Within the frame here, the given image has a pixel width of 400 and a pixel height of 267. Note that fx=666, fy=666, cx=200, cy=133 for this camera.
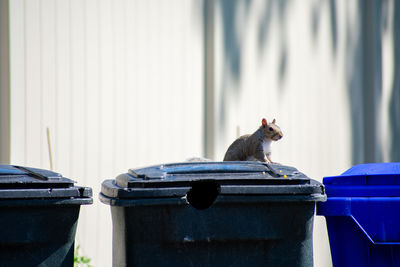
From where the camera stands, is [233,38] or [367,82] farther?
[367,82]

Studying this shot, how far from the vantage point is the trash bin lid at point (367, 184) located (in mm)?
3387

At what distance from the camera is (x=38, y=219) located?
289 cm

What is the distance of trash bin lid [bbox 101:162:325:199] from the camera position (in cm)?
295

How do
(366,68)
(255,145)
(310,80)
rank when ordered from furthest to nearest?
(366,68) < (310,80) < (255,145)

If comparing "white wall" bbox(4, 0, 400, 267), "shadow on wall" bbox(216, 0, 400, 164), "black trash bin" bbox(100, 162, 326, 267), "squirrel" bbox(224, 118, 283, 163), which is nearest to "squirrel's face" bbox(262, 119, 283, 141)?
"squirrel" bbox(224, 118, 283, 163)

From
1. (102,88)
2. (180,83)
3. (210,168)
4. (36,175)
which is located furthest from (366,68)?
(36,175)

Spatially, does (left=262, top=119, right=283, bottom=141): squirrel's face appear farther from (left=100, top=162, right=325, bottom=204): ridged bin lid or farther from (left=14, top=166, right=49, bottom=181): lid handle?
(left=14, top=166, right=49, bottom=181): lid handle

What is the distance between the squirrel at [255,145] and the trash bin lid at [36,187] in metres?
2.37

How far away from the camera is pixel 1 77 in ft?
14.7

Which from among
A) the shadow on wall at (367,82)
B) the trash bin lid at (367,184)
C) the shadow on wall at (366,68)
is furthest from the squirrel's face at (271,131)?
the shadow on wall at (367,82)

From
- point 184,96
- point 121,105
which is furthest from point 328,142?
point 121,105

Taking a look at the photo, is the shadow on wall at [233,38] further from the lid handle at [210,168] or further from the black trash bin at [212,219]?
the black trash bin at [212,219]

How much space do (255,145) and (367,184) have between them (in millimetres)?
2076

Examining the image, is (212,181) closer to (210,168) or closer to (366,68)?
(210,168)
